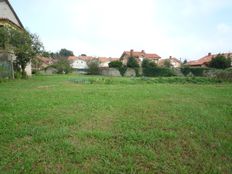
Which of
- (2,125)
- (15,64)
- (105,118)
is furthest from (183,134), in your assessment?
(15,64)

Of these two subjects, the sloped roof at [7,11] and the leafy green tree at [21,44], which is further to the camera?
the sloped roof at [7,11]

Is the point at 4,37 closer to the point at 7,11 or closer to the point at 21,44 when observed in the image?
the point at 21,44

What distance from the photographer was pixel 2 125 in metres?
4.59

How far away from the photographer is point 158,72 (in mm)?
35656

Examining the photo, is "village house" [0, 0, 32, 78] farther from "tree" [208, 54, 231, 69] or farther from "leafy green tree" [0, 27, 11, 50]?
"tree" [208, 54, 231, 69]

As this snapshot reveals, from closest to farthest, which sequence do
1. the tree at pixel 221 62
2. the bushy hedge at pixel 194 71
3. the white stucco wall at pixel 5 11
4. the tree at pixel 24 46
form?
the tree at pixel 24 46
the white stucco wall at pixel 5 11
the bushy hedge at pixel 194 71
the tree at pixel 221 62

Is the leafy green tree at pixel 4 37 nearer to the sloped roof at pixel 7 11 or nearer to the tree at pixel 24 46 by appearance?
the tree at pixel 24 46

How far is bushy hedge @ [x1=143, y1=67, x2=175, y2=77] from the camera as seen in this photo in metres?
34.8

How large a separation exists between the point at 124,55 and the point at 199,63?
2176 centimetres

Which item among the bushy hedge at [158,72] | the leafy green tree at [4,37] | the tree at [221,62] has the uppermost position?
the leafy green tree at [4,37]

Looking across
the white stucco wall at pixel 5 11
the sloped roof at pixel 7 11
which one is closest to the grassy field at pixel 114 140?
the sloped roof at pixel 7 11

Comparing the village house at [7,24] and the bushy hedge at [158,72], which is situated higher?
the village house at [7,24]

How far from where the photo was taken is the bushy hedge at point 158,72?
34781 mm

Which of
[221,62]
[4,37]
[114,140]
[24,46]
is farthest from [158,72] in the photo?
[114,140]
